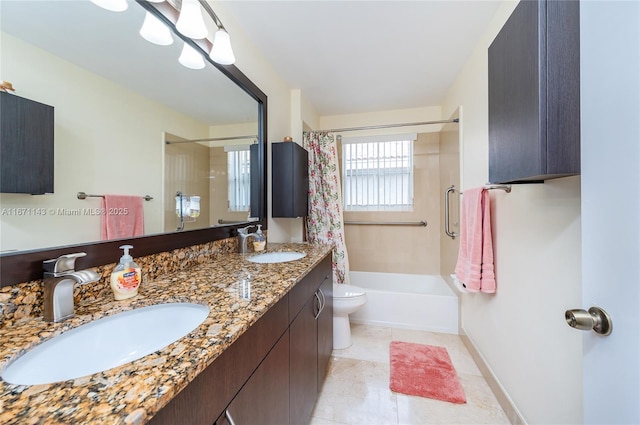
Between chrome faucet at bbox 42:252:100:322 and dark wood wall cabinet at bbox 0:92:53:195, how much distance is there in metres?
0.21

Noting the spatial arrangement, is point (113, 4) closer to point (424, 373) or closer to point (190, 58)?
point (190, 58)

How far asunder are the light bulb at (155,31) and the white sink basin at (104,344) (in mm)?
1079

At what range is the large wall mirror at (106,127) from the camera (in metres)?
0.66

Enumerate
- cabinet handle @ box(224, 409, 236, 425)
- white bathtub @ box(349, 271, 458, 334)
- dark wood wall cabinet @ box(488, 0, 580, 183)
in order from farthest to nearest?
1. white bathtub @ box(349, 271, 458, 334)
2. dark wood wall cabinet @ box(488, 0, 580, 183)
3. cabinet handle @ box(224, 409, 236, 425)

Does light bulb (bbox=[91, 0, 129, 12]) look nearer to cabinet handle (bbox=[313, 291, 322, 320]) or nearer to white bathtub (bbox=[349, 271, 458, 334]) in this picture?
cabinet handle (bbox=[313, 291, 322, 320])

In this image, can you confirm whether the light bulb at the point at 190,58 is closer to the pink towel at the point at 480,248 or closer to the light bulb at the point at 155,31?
the light bulb at the point at 155,31

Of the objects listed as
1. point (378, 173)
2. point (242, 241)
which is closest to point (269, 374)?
point (242, 241)

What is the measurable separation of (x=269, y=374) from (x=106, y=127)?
101 centimetres

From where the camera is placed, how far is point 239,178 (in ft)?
5.49

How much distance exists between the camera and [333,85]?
2445mm

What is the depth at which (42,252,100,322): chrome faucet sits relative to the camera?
63cm

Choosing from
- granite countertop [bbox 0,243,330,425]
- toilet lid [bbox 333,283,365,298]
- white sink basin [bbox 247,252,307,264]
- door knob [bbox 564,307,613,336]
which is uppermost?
door knob [bbox 564,307,613,336]

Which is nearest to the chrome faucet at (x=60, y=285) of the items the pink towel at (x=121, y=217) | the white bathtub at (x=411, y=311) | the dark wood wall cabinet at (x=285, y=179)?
the pink towel at (x=121, y=217)

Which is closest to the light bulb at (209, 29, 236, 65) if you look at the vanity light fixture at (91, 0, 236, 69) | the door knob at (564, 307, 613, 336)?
the vanity light fixture at (91, 0, 236, 69)
